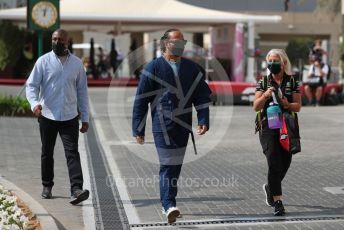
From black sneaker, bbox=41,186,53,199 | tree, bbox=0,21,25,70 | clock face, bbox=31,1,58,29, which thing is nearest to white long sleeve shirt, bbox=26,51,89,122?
black sneaker, bbox=41,186,53,199

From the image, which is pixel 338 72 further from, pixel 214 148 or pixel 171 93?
pixel 171 93

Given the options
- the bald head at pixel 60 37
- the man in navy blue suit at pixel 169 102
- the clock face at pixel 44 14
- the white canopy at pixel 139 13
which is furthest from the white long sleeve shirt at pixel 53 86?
the white canopy at pixel 139 13

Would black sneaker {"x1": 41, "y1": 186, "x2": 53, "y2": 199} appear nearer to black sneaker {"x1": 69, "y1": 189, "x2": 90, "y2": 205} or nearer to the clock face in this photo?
black sneaker {"x1": 69, "y1": 189, "x2": 90, "y2": 205}

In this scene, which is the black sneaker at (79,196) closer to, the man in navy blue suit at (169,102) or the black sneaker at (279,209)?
the man in navy blue suit at (169,102)

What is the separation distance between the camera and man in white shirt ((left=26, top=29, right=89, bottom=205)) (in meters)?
8.26

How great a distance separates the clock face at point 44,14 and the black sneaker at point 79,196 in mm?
11432

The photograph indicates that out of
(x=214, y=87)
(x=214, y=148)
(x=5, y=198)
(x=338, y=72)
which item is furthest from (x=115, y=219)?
(x=338, y=72)

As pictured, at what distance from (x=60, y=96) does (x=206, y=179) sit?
8.70 feet

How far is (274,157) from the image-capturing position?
7777 millimetres

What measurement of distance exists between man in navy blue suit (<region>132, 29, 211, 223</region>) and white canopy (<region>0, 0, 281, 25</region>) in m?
26.0

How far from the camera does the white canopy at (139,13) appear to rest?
111ft

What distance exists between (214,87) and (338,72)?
5.89 metres

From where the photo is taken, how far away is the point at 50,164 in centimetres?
851

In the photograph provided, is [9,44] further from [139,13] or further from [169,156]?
[169,156]
